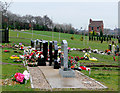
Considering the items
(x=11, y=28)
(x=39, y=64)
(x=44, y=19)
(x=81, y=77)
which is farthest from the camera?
(x=44, y=19)

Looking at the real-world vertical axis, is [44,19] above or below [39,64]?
above

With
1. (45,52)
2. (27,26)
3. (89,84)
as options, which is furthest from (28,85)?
(27,26)

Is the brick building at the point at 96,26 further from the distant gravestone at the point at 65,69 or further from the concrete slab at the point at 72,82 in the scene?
the concrete slab at the point at 72,82

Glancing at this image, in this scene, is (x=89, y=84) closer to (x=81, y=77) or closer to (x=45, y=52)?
(x=81, y=77)

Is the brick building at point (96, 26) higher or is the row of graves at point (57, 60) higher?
the brick building at point (96, 26)

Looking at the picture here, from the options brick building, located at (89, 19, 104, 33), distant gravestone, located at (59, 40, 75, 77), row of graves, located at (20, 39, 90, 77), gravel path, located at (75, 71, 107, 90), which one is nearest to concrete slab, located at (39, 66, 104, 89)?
gravel path, located at (75, 71, 107, 90)

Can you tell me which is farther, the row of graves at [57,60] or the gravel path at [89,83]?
Answer: the row of graves at [57,60]

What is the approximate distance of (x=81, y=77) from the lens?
10.2 meters

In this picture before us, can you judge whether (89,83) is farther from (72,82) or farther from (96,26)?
(96,26)

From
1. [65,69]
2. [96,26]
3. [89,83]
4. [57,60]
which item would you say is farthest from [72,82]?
[96,26]

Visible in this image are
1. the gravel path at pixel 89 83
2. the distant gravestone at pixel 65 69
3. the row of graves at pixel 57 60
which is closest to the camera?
the gravel path at pixel 89 83

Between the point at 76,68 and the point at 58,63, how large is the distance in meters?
1.10

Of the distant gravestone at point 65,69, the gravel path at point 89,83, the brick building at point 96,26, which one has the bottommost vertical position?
the gravel path at point 89,83

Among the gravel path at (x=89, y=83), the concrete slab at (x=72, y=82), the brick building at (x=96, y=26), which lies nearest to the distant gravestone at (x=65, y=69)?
the concrete slab at (x=72, y=82)
